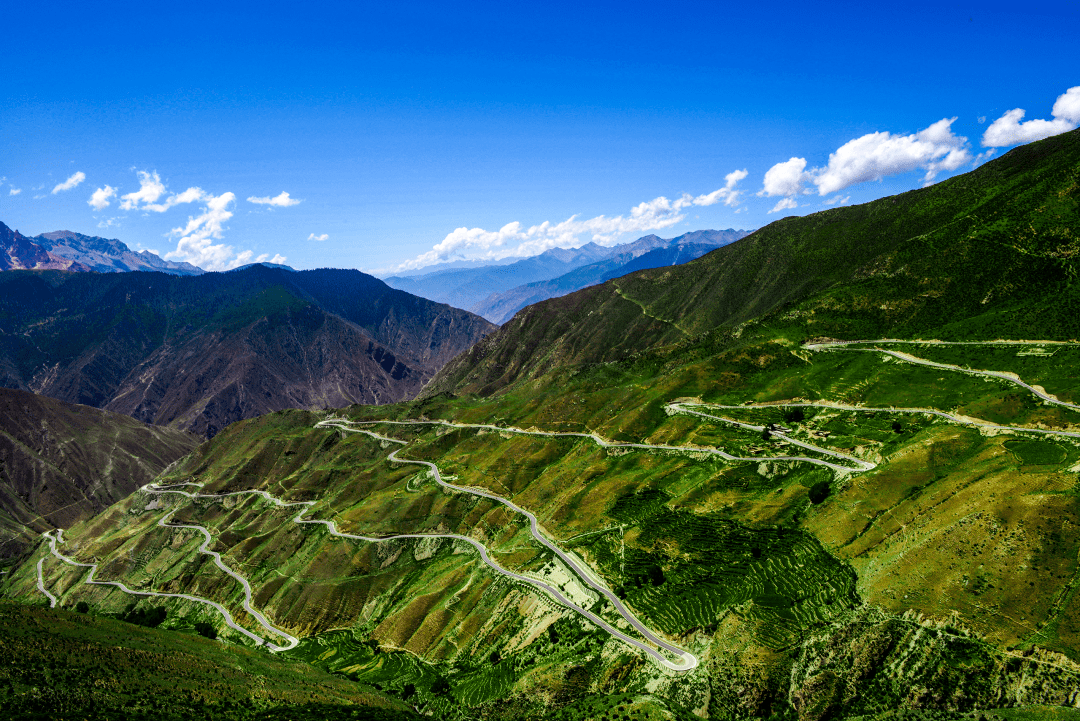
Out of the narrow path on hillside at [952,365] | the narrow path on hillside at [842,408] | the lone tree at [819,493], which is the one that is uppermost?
the narrow path on hillside at [952,365]

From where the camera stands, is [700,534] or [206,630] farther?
[206,630]

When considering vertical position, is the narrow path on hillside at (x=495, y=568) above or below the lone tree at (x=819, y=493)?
below

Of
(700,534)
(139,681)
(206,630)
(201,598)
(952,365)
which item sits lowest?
(201,598)

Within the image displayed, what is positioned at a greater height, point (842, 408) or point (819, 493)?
point (842, 408)

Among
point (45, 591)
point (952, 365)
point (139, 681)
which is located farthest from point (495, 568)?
point (45, 591)

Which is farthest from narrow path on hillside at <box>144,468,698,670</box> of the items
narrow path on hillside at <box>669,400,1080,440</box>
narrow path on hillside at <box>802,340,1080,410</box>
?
narrow path on hillside at <box>802,340,1080,410</box>

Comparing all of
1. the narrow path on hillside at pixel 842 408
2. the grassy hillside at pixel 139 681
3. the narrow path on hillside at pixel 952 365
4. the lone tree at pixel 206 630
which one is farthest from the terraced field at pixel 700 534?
the grassy hillside at pixel 139 681

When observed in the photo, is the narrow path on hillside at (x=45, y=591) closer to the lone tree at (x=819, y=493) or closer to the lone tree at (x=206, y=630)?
the lone tree at (x=206, y=630)

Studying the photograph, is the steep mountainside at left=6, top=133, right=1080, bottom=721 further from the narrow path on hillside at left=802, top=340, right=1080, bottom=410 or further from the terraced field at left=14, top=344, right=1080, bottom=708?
the narrow path on hillside at left=802, top=340, right=1080, bottom=410

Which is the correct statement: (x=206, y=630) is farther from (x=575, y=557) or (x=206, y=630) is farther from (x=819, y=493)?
(x=819, y=493)

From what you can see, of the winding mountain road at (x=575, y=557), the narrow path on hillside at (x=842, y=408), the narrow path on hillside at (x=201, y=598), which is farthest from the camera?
the narrow path on hillside at (x=201, y=598)

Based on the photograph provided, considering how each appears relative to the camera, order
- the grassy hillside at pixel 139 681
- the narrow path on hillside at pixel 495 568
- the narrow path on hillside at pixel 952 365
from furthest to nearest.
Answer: the narrow path on hillside at pixel 952 365, the narrow path on hillside at pixel 495 568, the grassy hillside at pixel 139 681
